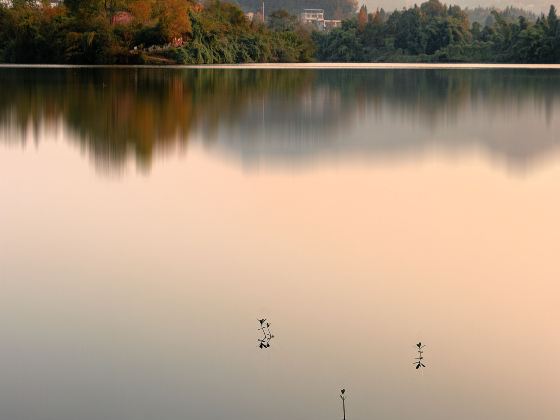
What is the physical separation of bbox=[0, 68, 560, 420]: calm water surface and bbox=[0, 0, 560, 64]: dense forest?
2424 centimetres

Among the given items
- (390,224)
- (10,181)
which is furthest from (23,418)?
(10,181)

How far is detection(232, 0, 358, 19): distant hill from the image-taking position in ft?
311

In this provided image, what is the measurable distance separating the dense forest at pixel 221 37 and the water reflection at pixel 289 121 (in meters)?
15.1

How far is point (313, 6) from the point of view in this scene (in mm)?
98062

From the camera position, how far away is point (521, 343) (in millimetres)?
3189

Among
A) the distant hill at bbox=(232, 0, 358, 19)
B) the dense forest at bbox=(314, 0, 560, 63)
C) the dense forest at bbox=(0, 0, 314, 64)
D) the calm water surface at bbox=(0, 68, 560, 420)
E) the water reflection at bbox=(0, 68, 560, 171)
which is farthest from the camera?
the distant hill at bbox=(232, 0, 358, 19)

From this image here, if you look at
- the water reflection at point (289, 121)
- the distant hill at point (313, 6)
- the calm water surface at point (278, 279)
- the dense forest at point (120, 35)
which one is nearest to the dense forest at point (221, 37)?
the dense forest at point (120, 35)

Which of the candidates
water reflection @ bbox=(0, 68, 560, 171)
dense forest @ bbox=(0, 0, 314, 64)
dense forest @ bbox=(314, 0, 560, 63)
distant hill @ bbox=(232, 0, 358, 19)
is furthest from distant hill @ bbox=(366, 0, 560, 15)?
water reflection @ bbox=(0, 68, 560, 171)

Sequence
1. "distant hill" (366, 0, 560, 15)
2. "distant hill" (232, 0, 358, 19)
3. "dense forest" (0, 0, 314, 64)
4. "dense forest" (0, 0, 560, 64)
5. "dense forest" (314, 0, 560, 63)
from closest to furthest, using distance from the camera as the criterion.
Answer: "dense forest" (0, 0, 314, 64)
"dense forest" (0, 0, 560, 64)
"dense forest" (314, 0, 560, 63)
"distant hill" (366, 0, 560, 15)
"distant hill" (232, 0, 358, 19)

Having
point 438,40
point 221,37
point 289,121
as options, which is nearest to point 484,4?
point 438,40

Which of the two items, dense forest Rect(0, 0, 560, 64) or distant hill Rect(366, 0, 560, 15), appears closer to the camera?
dense forest Rect(0, 0, 560, 64)

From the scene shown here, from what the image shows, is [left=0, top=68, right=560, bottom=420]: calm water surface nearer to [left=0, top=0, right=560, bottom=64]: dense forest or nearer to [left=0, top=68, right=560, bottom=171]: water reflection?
[left=0, top=68, right=560, bottom=171]: water reflection

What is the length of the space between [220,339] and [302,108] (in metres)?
9.49

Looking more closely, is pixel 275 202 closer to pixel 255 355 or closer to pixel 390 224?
pixel 390 224
